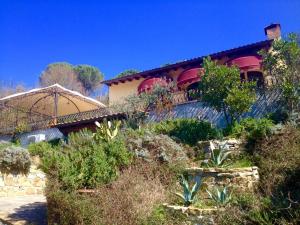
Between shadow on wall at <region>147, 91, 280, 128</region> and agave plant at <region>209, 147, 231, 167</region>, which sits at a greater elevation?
shadow on wall at <region>147, 91, 280, 128</region>

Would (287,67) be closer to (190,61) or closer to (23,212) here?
(190,61)

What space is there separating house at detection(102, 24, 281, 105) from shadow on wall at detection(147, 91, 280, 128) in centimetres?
135

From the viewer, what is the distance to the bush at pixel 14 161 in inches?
521

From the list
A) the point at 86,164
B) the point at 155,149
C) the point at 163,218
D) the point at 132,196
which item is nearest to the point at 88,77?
the point at 155,149

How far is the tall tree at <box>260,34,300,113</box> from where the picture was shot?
11.4 meters

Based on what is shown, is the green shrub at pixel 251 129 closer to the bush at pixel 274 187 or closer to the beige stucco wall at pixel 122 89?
the bush at pixel 274 187

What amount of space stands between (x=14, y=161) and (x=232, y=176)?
9.62 m

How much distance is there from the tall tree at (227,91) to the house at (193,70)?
12.6ft

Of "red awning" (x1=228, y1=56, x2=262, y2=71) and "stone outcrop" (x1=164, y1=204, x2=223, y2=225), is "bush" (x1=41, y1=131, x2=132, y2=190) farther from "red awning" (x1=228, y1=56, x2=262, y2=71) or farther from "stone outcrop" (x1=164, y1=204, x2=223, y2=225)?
"red awning" (x1=228, y1=56, x2=262, y2=71)

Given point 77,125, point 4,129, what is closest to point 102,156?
point 77,125

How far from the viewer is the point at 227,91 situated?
39.5 feet

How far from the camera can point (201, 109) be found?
14891 mm

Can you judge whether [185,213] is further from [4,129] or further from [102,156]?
[4,129]

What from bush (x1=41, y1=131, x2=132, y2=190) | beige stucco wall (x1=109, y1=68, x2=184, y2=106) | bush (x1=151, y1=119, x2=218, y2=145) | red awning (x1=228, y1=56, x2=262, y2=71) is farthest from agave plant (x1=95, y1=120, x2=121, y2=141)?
beige stucco wall (x1=109, y1=68, x2=184, y2=106)
